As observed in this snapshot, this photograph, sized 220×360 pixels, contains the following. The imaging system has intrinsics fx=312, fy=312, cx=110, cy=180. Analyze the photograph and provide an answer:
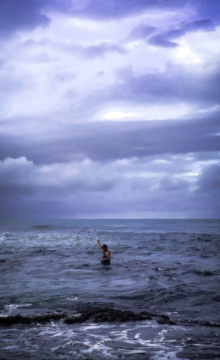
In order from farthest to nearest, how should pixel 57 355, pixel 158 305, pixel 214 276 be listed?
pixel 214 276 → pixel 158 305 → pixel 57 355

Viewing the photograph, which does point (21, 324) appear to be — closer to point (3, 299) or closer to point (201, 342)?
point (3, 299)

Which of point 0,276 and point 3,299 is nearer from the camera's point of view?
point 3,299

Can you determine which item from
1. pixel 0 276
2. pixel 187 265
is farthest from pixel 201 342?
pixel 187 265

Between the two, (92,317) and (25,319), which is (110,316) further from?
(25,319)

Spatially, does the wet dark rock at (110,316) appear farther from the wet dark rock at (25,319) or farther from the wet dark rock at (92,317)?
the wet dark rock at (25,319)

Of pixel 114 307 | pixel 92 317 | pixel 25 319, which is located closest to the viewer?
pixel 25 319

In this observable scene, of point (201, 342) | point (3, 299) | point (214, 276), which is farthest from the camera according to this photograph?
point (214, 276)

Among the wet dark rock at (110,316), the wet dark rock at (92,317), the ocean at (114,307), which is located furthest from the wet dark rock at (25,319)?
the wet dark rock at (110,316)

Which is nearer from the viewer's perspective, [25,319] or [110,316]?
[25,319]

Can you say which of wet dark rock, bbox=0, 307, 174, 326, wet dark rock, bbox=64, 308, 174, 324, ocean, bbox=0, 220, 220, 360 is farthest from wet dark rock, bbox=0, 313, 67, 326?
wet dark rock, bbox=64, 308, 174, 324

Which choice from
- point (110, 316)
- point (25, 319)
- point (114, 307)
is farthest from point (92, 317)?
point (25, 319)

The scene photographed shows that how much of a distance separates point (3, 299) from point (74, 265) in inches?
366

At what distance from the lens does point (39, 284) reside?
14.1 meters

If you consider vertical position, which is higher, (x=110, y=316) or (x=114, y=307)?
(x=110, y=316)
